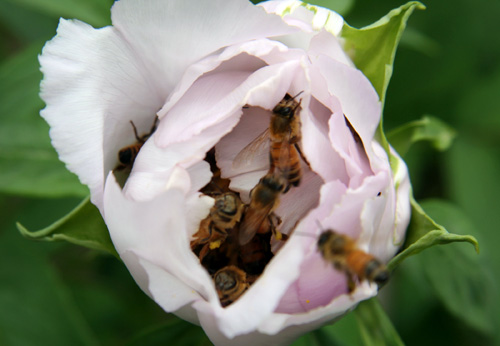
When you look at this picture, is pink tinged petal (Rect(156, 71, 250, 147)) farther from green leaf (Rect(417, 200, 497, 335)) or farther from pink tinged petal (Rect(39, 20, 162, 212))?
green leaf (Rect(417, 200, 497, 335))

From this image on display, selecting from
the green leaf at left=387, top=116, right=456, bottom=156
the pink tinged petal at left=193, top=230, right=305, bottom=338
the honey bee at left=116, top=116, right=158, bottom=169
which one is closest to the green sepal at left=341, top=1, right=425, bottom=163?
the green leaf at left=387, top=116, right=456, bottom=156

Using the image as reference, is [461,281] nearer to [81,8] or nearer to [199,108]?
[199,108]

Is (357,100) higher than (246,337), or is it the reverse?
(357,100)

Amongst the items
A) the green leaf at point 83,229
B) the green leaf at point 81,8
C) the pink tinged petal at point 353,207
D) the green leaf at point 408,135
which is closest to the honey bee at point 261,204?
the pink tinged petal at point 353,207

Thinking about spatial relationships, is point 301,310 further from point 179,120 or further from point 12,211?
point 12,211

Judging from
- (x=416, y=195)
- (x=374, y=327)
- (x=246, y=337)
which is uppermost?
(x=246, y=337)

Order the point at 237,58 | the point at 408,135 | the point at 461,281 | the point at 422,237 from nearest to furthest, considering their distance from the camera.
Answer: the point at 422,237
the point at 237,58
the point at 408,135
the point at 461,281

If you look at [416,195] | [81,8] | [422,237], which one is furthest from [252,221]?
[416,195]

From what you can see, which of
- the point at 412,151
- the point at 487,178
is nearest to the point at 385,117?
the point at 412,151
